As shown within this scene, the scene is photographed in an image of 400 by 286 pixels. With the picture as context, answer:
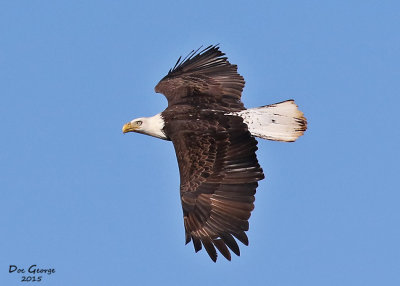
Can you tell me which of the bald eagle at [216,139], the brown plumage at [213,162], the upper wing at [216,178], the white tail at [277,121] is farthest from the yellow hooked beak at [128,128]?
the white tail at [277,121]

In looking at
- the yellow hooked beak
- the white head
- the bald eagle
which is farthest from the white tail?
the yellow hooked beak

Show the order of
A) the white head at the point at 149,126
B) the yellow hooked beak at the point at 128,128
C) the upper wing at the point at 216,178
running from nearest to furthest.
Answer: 1. the upper wing at the point at 216,178
2. the white head at the point at 149,126
3. the yellow hooked beak at the point at 128,128

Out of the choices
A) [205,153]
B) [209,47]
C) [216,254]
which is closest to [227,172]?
[205,153]

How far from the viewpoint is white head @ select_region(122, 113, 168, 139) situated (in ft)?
57.1

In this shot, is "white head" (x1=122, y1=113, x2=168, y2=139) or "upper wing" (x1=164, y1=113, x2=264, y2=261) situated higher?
"white head" (x1=122, y1=113, x2=168, y2=139)

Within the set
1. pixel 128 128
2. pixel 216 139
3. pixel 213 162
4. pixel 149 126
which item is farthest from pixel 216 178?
pixel 128 128

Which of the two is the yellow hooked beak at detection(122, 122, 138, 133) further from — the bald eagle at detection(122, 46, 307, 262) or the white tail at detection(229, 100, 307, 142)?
the white tail at detection(229, 100, 307, 142)

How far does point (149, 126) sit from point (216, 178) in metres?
2.41

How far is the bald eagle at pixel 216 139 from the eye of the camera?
49.9 ft

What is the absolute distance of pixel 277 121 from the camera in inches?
660

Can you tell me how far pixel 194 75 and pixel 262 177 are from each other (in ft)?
13.4

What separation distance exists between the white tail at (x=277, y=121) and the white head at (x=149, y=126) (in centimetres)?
165

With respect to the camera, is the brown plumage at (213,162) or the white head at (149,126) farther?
the white head at (149,126)

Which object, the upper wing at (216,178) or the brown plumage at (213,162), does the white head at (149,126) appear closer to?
the brown plumage at (213,162)
